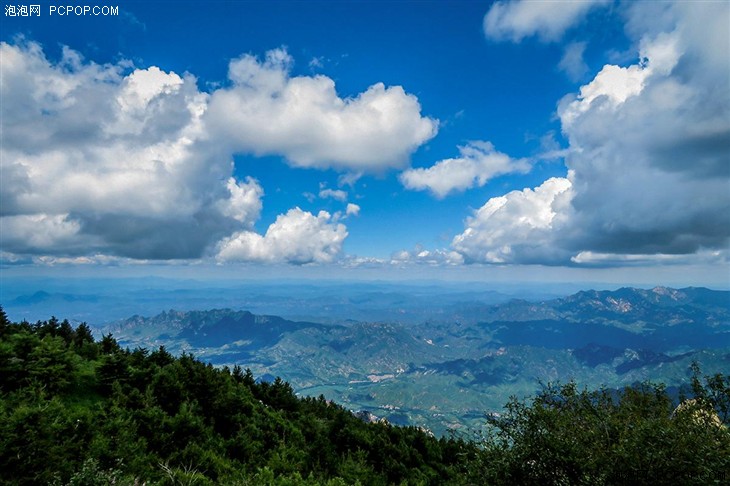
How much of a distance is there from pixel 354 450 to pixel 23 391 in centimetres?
2655

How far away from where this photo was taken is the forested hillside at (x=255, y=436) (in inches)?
657

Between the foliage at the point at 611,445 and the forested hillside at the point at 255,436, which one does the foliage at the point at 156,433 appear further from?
the foliage at the point at 611,445

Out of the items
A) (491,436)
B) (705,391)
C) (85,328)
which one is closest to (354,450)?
(491,436)

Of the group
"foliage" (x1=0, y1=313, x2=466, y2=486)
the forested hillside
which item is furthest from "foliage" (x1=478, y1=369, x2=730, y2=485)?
"foliage" (x1=0, y1=313, x2=466, y2=486)

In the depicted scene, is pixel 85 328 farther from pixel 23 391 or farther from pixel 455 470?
pixel 455 470

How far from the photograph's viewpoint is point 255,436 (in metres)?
31.6

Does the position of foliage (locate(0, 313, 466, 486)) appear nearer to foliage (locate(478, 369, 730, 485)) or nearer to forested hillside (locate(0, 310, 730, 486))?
forested hillside (locate(0, 310, 730, 486))

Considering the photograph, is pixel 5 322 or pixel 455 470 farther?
pixel 455 470

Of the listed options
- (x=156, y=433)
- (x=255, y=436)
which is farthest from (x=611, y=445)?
(x=156, y=433)

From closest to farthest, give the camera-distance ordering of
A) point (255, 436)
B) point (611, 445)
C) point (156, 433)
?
1. point (611, 445)
2. point (156, 433)
3. point (255, 436)

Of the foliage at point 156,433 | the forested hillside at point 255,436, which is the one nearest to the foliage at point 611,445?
the forested hillside at point 255,436

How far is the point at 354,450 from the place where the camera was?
34781 mm

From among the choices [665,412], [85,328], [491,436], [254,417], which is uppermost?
[85,328]

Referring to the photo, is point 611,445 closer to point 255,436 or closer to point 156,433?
point 255,436
